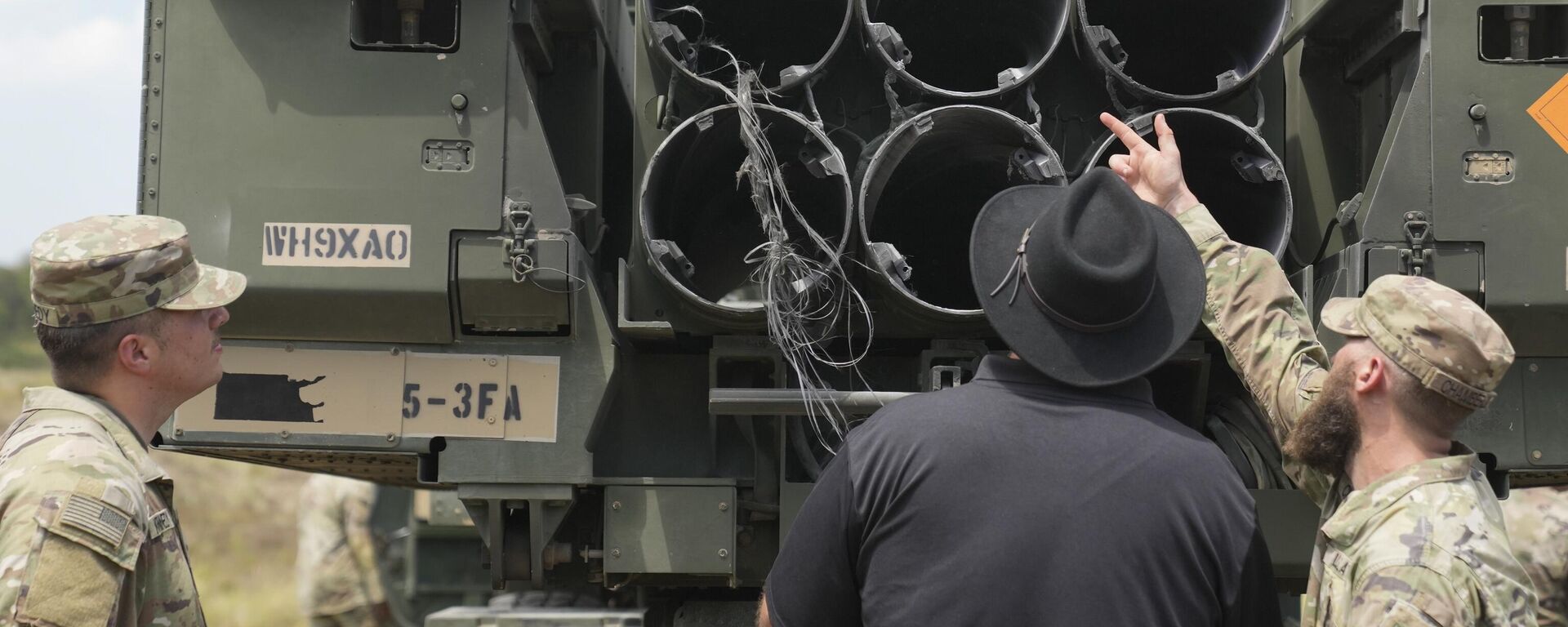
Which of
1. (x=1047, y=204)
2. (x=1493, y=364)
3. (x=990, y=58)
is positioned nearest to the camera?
(x=1047, y=204)

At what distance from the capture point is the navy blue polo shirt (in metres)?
1.96

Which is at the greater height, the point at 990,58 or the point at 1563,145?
the point at 990,58

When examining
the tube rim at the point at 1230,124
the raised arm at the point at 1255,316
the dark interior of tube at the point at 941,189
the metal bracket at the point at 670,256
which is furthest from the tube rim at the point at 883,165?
the metal bracket at the point at 670,256

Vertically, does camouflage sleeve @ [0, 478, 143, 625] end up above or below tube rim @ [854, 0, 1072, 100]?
below

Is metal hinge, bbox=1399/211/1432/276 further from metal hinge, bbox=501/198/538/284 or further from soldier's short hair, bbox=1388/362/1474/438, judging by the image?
metal hinge, bbox=501/198/538/284

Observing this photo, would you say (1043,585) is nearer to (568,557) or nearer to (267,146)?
(568,557)

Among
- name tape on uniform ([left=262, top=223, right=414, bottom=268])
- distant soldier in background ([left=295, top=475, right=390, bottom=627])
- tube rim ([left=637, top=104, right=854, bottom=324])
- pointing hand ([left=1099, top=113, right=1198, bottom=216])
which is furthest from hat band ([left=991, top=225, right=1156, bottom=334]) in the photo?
distant soldier in background ([left=295, top=475, right=390, bottom=627])

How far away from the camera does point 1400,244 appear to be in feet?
11.5

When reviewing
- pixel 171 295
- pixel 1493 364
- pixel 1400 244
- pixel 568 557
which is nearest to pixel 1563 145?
pixel 1400 244

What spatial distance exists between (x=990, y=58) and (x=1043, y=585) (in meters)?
2.49

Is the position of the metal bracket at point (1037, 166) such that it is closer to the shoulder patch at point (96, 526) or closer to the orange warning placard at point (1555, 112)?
the orange warning placard at point (1555, 112)

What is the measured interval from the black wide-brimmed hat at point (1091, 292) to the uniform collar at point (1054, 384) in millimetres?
36

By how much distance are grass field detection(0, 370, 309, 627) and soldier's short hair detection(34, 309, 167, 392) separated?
35.6 feet

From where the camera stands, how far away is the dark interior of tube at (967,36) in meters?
3.90
